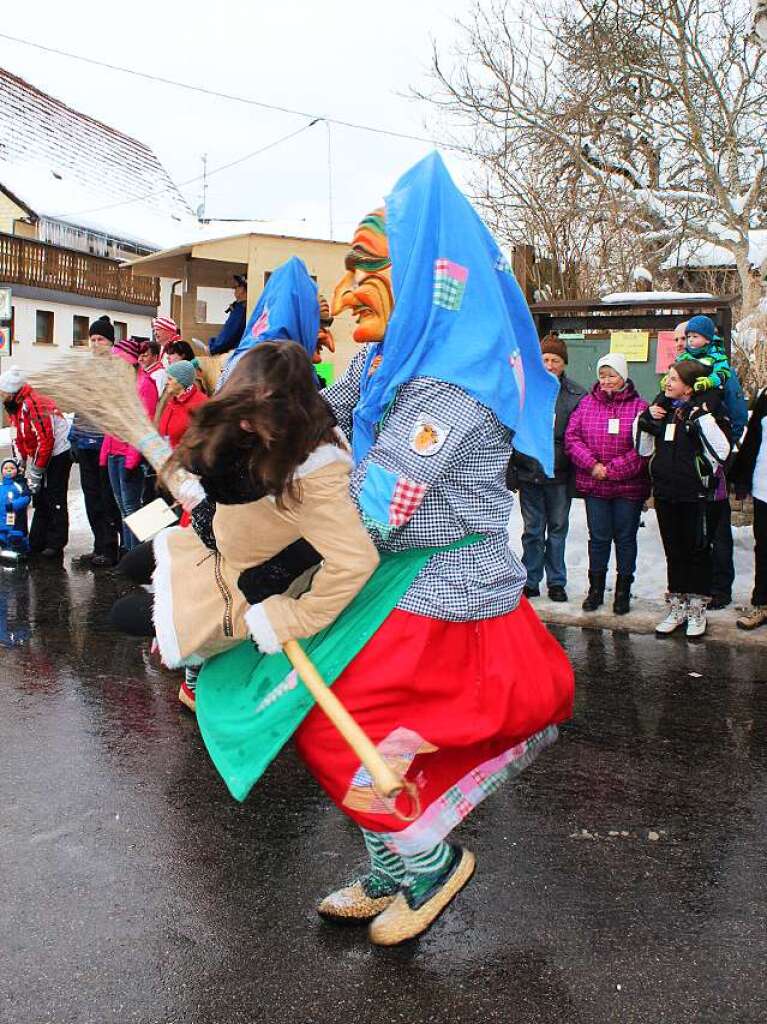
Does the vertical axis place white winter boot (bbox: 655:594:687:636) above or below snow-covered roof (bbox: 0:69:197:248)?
below

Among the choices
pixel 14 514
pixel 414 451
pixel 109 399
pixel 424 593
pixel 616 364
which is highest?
pixel 616 364

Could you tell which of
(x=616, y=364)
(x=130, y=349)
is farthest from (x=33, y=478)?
(x=616, y=364)

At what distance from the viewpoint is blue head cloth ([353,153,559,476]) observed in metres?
2.41

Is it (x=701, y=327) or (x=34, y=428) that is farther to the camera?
(x=34, y=428)

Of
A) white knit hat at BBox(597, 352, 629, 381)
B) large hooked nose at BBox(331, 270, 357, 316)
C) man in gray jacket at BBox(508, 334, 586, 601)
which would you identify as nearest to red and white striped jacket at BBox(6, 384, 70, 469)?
man in gray jacket at BBox(508, 334, 586, 601)

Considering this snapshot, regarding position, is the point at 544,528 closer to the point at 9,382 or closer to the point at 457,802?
the point at 9,382

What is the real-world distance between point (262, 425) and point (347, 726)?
2.38ft

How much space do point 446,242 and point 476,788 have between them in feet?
4.67

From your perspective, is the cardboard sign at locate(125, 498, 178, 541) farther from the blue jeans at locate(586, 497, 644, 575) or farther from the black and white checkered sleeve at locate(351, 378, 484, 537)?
the blue jeans at locate(586, 497, 644, 575)

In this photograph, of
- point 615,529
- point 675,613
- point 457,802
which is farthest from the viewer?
point 615,529

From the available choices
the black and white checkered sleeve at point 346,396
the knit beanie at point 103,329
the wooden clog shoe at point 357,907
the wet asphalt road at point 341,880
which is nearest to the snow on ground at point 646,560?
the wet asphalt road at point 341,880

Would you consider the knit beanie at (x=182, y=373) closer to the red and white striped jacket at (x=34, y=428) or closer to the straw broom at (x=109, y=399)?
the red and white striped jacket at (x=34, y=428)

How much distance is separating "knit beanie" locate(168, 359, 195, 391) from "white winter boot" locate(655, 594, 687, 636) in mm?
A: 3367

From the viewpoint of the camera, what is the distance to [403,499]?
7.73ft
